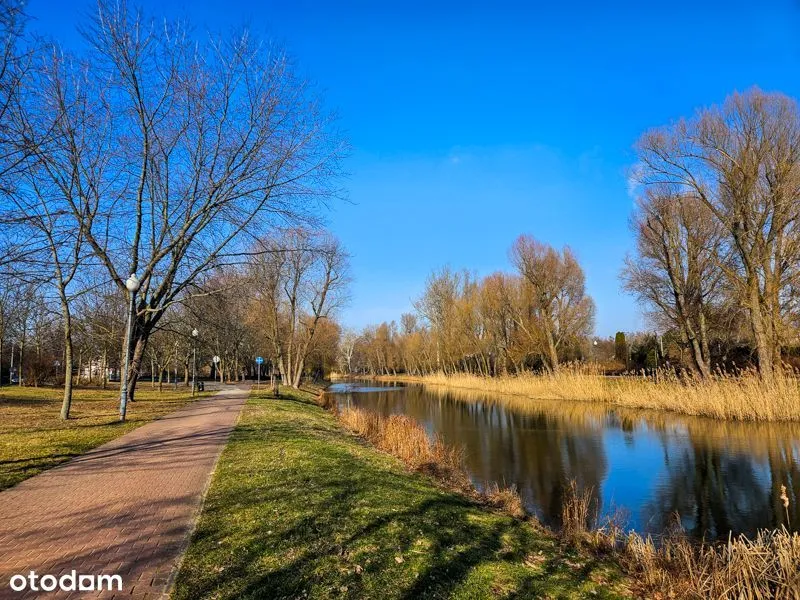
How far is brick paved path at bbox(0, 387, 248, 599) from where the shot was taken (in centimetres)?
411

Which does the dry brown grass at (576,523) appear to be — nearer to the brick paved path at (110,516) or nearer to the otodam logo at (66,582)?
the brick paved path at (110,516)

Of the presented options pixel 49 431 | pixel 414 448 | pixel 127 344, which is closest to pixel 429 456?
pixel 414 448

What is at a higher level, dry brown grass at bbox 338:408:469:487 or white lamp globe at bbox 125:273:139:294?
white lamp globe at bbox 125:273:139:294

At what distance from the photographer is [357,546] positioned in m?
4.92

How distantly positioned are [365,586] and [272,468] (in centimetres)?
421

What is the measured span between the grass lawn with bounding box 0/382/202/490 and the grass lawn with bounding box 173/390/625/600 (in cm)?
288

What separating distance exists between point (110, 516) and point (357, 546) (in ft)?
8.90

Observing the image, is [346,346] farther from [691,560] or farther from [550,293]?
[691,560]

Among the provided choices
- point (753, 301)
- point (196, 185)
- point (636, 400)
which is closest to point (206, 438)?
point (196, 185)

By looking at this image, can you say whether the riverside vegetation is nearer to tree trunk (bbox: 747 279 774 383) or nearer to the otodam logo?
the otodam logo

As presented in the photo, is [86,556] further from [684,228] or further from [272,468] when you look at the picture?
[684,228]

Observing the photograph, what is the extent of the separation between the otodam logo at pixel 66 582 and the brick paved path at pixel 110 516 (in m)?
0.06

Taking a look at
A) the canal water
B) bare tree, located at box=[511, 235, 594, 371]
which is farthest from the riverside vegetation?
bare tree, located at box=[511, 235, 594, 371]

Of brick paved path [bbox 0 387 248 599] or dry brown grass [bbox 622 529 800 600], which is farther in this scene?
dry brown grass [bbox 622 529 800 600]
